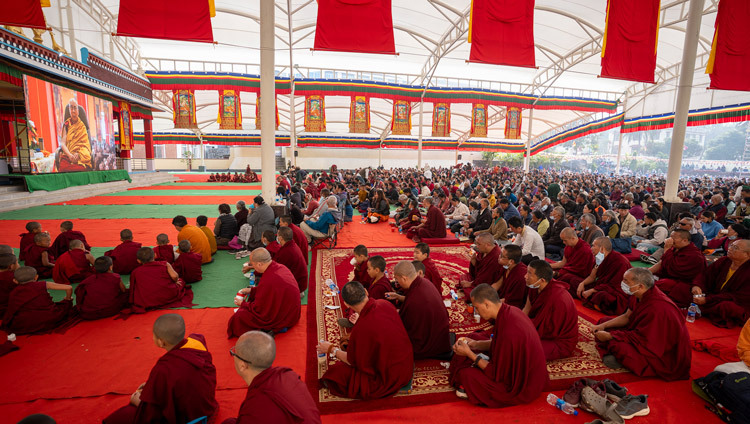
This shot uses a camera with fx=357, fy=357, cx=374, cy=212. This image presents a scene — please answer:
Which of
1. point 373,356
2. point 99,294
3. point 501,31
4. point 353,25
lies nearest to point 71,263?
point 99,294

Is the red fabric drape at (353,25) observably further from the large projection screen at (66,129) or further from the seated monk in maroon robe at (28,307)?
the large projection screen at (66,129)

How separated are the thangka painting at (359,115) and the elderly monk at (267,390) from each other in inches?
601

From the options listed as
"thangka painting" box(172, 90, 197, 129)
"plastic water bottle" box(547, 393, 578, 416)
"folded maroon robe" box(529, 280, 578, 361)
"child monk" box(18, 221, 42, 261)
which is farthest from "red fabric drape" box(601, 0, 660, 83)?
"thangka painting" box(172, 90, 197, 129)

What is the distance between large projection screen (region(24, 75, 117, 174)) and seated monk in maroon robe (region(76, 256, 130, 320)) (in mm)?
10202

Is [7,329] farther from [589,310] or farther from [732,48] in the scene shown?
[732,48]

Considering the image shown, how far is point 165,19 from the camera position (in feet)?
19.2

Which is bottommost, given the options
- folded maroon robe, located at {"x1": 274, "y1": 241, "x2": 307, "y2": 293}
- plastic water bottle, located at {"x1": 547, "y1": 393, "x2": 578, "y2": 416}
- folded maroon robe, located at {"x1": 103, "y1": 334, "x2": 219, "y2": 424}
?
plastic water bottle, located at {"x1": 547, "y1": 393, "x2": 578, "y2": 416}

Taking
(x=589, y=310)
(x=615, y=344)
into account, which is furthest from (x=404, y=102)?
(x=615, y=344)

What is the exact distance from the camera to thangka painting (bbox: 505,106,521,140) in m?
18.7

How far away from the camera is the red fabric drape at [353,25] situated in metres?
6.36

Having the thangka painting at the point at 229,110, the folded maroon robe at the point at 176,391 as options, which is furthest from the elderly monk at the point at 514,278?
the thangka painting at the point at 229,110

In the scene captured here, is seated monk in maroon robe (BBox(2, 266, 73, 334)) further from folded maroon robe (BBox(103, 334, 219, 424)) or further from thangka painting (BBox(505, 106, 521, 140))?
thangka painting (BBox(505, 106, 521, 140))

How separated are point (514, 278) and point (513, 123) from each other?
1649 centimetres

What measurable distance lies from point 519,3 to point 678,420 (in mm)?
6858
